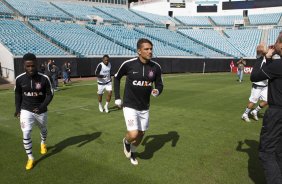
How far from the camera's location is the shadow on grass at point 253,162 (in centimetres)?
550

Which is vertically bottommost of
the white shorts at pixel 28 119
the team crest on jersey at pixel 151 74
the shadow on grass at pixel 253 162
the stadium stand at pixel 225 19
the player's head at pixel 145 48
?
the shadow on grass at pixel 253 162

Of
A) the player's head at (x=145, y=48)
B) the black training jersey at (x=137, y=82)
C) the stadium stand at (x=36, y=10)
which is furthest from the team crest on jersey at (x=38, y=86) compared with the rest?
the stadium stand at (x=36, y=10)

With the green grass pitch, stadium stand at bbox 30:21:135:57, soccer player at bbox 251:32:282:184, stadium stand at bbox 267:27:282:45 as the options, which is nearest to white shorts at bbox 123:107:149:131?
the green grass pitch

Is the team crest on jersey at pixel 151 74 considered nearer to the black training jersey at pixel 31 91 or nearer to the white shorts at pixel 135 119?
the white shorts at pixel 135 119

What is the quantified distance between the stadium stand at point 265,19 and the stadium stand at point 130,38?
19927mm

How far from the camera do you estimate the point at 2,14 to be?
3728 cm

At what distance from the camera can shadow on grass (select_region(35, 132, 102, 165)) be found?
704 cm

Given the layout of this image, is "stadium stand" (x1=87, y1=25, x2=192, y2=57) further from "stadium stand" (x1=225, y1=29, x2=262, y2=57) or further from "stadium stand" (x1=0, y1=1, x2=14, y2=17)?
"stadium stand" (x1=0, y1=1, x2=14, y2=17)

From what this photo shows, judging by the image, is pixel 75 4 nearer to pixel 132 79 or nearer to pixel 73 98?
pixel 73 98

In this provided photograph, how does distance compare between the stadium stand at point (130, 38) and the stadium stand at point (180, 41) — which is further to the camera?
the stadium stand at point (180, 41)

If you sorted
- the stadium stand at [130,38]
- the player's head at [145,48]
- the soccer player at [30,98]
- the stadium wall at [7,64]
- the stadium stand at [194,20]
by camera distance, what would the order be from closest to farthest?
the player's head at [145,48]
the soccer player at [30,98]
the stadium wall at [7,64]
the stadium stand at [130,38]
the stadium stand at [194,20]

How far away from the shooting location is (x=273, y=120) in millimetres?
4051

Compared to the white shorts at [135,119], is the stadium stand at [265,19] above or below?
above

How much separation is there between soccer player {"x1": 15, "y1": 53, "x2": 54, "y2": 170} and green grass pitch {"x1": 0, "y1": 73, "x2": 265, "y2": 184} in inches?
28.4
